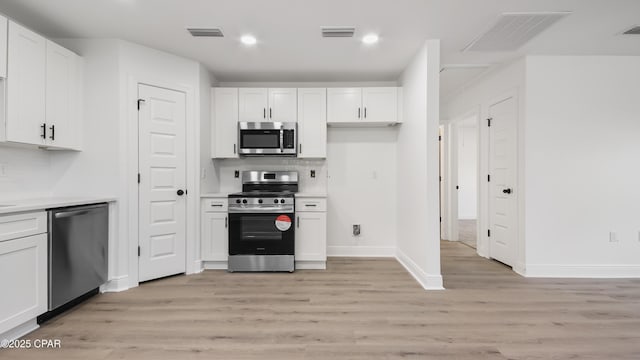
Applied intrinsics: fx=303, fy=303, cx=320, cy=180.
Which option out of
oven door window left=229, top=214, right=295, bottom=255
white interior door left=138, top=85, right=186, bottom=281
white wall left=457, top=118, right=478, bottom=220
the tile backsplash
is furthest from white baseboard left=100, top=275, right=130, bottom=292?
white wall left=457, top=118, right=478, bottom=220

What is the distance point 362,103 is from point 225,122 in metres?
1.83

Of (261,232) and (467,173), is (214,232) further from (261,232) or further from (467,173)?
(467,173)

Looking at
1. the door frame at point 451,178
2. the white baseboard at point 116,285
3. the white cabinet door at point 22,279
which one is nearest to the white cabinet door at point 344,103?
the door frame at point 451,178

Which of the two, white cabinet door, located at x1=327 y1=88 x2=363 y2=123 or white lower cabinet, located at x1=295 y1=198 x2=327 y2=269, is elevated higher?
white cabinet door, located at x1=327 y1=88 x2=363 y2=123

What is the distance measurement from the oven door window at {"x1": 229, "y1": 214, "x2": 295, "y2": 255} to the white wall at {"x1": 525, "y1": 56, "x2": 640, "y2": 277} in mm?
2815

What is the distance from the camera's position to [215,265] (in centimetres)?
376

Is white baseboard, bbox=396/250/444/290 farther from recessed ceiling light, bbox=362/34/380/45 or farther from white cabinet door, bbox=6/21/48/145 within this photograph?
white cabinet door, bbox=6/21/48/145

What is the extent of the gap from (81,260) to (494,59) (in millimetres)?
4767

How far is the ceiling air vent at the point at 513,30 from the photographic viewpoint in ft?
8.58

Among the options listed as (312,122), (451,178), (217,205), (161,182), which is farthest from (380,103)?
(161,182)

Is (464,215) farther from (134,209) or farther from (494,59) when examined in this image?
(134,209)

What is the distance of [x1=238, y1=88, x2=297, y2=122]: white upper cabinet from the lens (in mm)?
3984

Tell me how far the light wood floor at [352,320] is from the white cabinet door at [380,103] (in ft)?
6.75

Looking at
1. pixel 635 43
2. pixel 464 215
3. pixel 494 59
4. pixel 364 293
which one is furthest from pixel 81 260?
pixel 464 215
